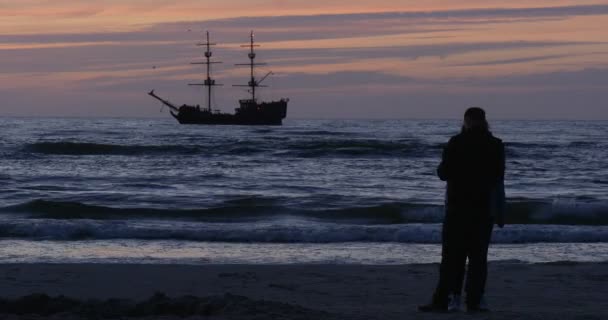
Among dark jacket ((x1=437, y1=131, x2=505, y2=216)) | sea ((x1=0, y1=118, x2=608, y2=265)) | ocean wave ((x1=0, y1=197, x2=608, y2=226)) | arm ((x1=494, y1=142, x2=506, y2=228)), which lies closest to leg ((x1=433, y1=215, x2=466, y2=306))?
dark jacket ((x1=437, y1=131, x2=505, y2=216))

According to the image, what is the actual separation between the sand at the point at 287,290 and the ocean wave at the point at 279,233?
3.07m

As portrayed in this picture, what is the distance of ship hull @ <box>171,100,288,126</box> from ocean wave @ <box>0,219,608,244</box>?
6748 cm

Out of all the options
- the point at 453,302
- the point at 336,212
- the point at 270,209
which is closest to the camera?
the point at 453,302

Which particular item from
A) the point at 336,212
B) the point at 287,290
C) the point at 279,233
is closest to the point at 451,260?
the point at 287,290

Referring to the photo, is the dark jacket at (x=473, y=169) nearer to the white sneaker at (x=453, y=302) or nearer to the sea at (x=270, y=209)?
the white sneaker at (x=453, y=302)

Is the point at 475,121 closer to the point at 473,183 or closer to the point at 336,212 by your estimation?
the point at 473,183

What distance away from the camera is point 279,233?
1284cm

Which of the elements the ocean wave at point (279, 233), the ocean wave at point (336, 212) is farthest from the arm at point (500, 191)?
the ocean wave at point (336, 212)

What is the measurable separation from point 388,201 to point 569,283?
9.73 meters

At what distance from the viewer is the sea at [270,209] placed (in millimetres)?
11227

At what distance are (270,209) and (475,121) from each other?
11.4 m

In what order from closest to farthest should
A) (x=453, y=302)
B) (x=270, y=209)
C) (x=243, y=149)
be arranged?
(x=453, y=302) < (x=270, y=209) < (x=243, y=149)

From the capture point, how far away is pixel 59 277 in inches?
330

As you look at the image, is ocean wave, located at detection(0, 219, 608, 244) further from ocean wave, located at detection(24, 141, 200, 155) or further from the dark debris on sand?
ocean wave, located at detection(24, 141, 200, 155)
